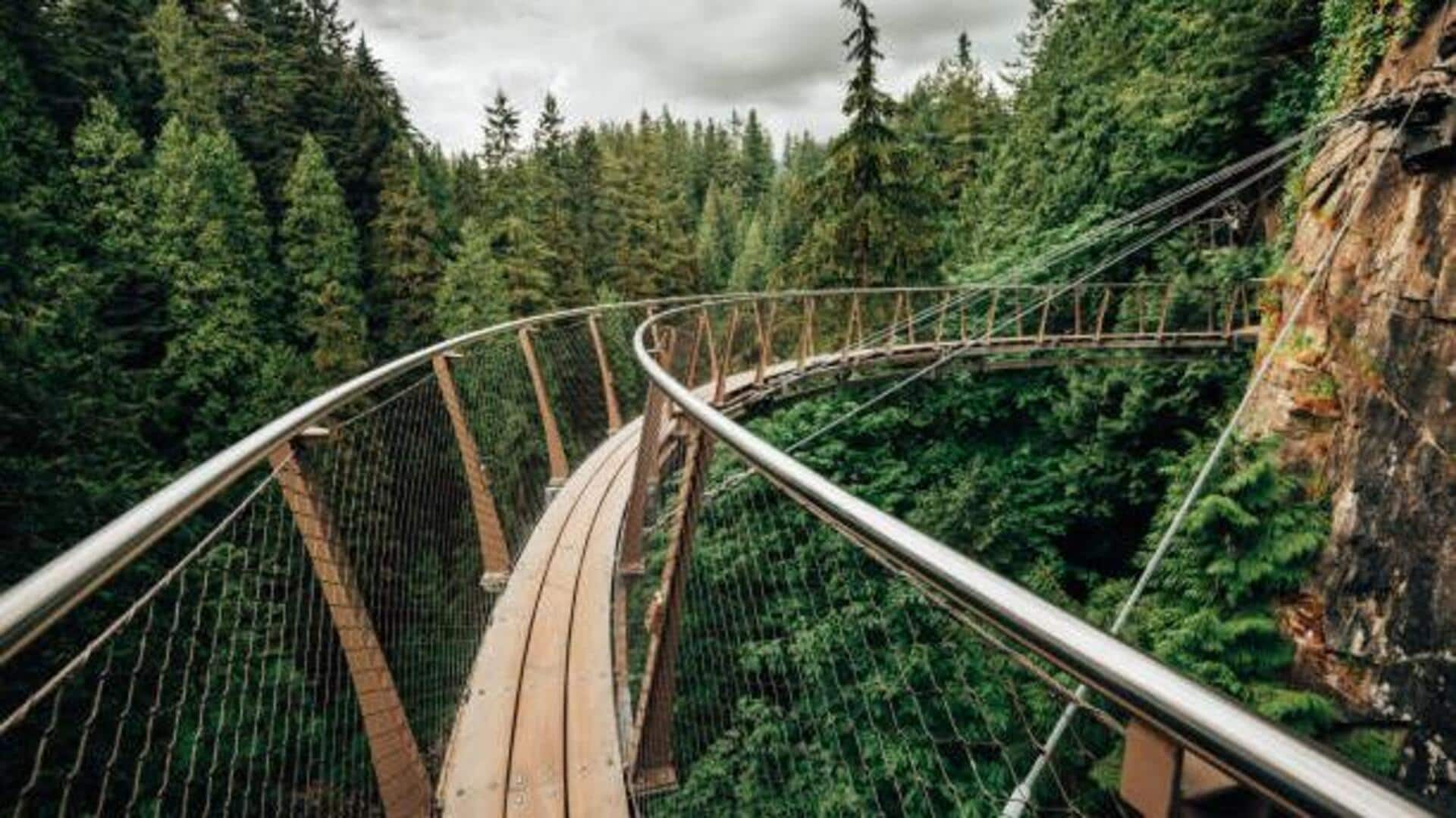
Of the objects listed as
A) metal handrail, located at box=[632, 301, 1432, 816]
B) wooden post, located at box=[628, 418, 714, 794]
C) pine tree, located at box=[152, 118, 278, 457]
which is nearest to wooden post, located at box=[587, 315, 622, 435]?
wooden post, located at box=[628, 418, 714, 794]

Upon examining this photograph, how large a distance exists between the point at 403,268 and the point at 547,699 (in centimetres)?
2412

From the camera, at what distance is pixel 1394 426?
6852 millimetres

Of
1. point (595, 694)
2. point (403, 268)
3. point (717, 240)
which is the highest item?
point (403, 268)

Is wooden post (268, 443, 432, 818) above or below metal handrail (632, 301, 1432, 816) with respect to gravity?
below

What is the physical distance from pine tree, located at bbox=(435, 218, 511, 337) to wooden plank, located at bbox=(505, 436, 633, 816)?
2048 centimetres

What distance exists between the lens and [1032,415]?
47.2 feet

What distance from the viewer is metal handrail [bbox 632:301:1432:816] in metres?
0.57

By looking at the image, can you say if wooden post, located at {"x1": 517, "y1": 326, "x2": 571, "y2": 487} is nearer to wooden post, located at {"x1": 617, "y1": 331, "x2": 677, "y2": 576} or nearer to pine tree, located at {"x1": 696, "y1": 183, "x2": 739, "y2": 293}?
wooden post, located at {"x1": 617, "y1": 331, "x2": 677, "y2": 576}

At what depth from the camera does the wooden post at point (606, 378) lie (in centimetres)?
658

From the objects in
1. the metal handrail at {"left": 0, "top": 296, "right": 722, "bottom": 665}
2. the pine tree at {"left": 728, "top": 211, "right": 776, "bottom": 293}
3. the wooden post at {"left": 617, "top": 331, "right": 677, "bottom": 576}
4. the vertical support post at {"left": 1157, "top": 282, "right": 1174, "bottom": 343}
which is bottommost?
the pine tree at {"left": 728, "top": 211, "right": 776, "bottom": 293}

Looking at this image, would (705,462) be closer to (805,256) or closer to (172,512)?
(172,512)

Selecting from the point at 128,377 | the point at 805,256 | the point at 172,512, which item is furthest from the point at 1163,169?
the point at 128,377

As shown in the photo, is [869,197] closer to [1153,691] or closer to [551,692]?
[551,692]

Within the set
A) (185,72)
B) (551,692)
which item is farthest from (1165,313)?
(185,72)
